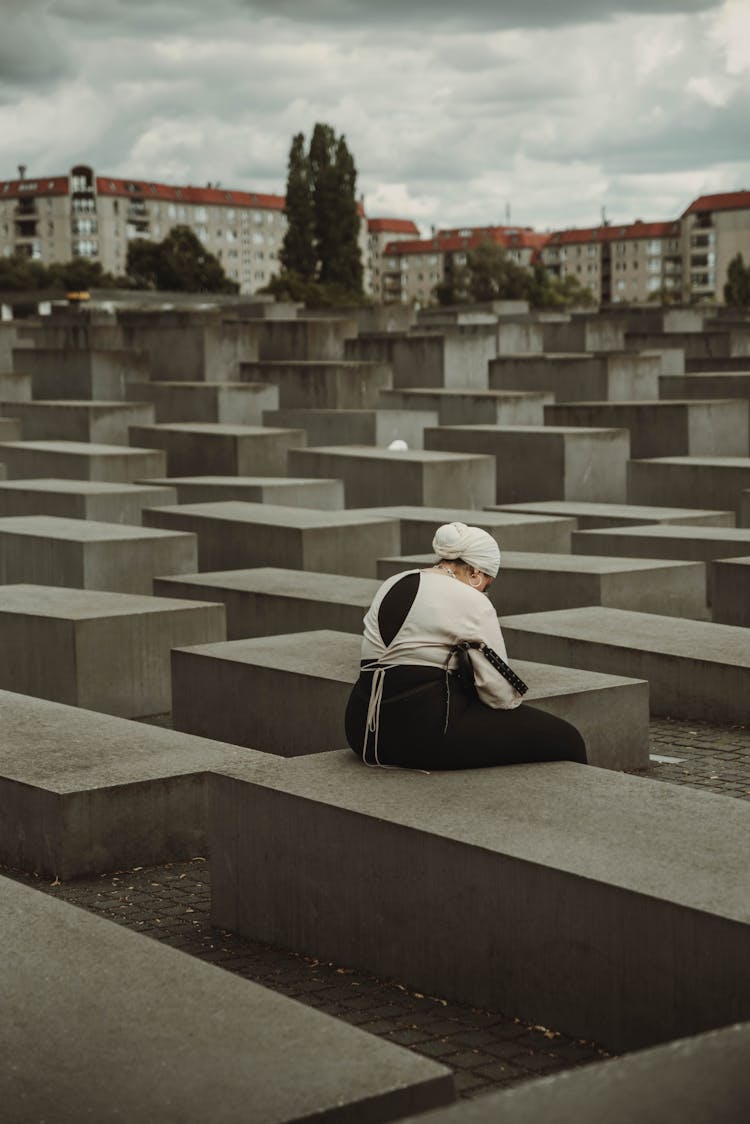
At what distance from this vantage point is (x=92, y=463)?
59.6 ft

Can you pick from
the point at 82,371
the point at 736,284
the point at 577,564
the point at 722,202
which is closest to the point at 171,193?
the point at 722,202

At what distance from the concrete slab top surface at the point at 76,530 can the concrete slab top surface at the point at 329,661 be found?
3.69 meters

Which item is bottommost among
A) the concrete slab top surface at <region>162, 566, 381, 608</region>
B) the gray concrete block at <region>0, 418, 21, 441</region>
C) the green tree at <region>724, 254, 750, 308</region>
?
the concrete slab top surface at <region>162, 566, 381, 608</region>

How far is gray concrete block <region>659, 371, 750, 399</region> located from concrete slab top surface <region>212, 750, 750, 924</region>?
1735 centimetres

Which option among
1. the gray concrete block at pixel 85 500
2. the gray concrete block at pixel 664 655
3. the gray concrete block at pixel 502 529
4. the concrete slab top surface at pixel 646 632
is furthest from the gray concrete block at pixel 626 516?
the gray concrete block at pixel 664 655

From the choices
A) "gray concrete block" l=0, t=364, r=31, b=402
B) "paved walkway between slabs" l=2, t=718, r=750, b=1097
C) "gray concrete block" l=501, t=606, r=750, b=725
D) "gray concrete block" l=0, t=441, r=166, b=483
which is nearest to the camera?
"paved walkway between slabs" l=2, t=718, r=750, b=1097

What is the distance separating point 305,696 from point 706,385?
16.1 metres

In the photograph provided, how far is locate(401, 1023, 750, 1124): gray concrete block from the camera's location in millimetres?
2484

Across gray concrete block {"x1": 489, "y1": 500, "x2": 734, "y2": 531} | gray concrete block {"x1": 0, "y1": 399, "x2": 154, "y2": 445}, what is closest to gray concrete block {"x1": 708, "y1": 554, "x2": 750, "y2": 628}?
gray concrete block {"x1": 489, "y1": 500, "x2": 734, "y2": 531}

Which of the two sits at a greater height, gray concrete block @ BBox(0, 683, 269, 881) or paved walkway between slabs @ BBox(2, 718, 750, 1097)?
gray concrete block @ BBox(0, 683, 269, 881)

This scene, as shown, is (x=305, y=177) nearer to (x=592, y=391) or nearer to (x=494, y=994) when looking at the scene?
(x=592, y=391)

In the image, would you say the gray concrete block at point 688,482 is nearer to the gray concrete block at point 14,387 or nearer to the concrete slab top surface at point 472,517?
the concrete slab top surface at point 472,517

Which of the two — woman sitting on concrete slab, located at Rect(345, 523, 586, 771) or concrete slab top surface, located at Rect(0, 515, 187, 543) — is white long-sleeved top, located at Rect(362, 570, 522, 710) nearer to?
woman sitting on concrete slab, located at Rect(345, 523, 586, 771)

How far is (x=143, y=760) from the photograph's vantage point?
6922 mm
